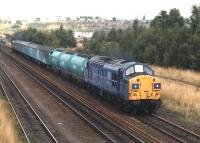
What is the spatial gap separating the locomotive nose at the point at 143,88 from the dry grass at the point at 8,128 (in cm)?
627

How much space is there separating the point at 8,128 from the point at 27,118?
402 centimetres

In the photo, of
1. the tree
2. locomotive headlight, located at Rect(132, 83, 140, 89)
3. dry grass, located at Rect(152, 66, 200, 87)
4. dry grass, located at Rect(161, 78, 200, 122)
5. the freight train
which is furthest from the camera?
the tree

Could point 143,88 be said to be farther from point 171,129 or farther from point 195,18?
point 195,18

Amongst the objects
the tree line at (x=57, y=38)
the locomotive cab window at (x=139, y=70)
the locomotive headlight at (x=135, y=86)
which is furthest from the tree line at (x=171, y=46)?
the tree line at (x=57, y=38)

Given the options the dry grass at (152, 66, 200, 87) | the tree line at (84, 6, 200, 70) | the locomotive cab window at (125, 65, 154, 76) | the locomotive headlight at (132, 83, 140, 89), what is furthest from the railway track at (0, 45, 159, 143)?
the tree line at (84, 6, 200, 70)

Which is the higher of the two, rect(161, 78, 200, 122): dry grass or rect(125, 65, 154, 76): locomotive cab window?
rect(125, 65, 154, 76): locomotive cab window

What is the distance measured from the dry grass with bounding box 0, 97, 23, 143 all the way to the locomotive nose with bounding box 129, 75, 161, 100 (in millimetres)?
6272

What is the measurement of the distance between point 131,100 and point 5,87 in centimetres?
1700

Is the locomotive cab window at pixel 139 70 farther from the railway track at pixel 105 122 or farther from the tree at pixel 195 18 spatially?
the tree at pixel 195 18

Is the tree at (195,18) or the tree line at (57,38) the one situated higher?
the tree at (195,18)

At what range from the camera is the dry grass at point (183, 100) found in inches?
979

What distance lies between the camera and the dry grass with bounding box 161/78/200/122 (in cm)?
2486

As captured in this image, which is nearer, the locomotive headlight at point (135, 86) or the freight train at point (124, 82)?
the locomotive headlight at point (135, 86)

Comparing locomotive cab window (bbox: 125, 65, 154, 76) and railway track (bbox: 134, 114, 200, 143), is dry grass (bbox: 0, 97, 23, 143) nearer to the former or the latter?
railway track (bbox: 134, 114, 200, 143)
